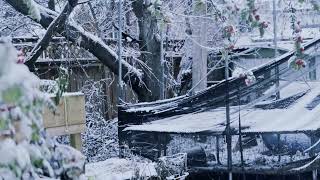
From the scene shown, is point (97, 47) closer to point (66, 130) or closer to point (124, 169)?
point (124, 169)

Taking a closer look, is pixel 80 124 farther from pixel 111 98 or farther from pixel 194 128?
pixel 111 98

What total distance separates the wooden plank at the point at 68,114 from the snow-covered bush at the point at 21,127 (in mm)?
1416

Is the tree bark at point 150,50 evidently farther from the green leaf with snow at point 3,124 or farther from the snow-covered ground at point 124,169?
the green leaf with snow at point 3,124

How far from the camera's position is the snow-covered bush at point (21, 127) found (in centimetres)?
112

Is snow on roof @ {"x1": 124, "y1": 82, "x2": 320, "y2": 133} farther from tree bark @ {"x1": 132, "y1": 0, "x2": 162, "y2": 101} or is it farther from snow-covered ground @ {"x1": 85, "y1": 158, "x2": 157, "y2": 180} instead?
tree bark @ {"x1": 132, "y1": 0, "x2": 162, "y2": 101}

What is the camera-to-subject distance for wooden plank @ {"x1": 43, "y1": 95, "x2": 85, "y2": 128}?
3.15m

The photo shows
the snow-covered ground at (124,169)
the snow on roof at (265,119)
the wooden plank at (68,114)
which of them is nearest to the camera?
the wooden plank at (68,114)

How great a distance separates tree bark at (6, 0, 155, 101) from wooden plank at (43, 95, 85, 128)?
3.03 m

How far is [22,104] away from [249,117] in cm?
337

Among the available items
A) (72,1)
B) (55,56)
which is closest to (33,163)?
(72,1)

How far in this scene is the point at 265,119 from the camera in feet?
14.7

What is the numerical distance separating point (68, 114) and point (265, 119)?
1896 millimetres

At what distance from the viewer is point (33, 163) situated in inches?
62.1

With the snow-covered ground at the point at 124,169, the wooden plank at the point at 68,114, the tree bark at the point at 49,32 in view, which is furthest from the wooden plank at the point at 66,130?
the tree bark at the point at 49,32
